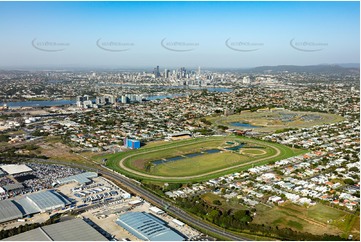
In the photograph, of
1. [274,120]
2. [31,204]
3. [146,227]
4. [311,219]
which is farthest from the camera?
[274,120]

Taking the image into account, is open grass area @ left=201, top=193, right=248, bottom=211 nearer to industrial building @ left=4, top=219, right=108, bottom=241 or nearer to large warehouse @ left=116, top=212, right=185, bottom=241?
large warehouse @ left=116, top=212, right=185, bottom=241

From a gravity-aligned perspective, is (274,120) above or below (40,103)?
below

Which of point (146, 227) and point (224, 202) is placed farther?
point (224, 202)

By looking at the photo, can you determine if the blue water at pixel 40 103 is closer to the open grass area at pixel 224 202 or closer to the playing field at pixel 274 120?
the playing field at pixel 274 120

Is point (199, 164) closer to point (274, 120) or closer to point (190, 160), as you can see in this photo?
point (190, 160)

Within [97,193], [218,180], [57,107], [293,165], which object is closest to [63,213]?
[97,193]

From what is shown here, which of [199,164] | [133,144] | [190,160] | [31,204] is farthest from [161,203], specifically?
[133,144]

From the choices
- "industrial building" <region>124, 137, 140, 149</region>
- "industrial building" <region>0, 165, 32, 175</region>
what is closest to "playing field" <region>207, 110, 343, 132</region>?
"industrial building" <region>124, 137, 140, 149</region>
